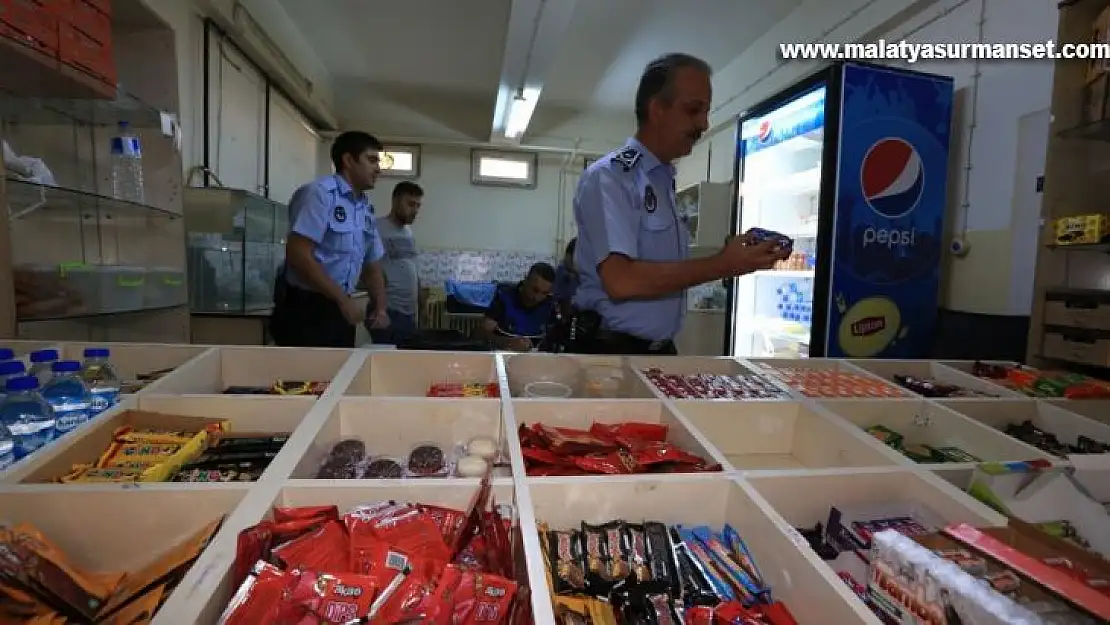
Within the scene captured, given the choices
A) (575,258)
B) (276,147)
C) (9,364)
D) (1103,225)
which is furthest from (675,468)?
(276,147)

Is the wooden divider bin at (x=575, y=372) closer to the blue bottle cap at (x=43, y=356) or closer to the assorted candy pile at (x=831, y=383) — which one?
the assorted candy pile at (x=831, y=383)

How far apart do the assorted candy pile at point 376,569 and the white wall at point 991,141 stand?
9.21 ft

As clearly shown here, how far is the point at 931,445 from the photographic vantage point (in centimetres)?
135

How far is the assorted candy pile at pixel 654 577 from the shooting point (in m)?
0.72

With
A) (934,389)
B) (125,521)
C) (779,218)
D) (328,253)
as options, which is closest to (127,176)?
(328,253)

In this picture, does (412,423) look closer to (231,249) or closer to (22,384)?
(22,384)

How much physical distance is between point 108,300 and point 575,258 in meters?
1.94

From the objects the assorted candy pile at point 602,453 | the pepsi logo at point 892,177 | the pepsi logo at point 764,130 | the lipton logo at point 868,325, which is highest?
the pepsi logo at point 764,130

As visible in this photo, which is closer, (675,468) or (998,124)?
(675,468)

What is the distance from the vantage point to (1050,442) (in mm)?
1264

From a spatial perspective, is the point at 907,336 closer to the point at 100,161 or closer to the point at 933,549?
the point at 933,549

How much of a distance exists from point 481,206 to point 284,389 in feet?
19.3

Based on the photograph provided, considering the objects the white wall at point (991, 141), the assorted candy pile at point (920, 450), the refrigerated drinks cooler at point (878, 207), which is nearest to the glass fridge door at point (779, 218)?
the refrigerated drinks cooler at point (878, 207)

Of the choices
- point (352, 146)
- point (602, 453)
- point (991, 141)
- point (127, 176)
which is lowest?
point (602, 453)
